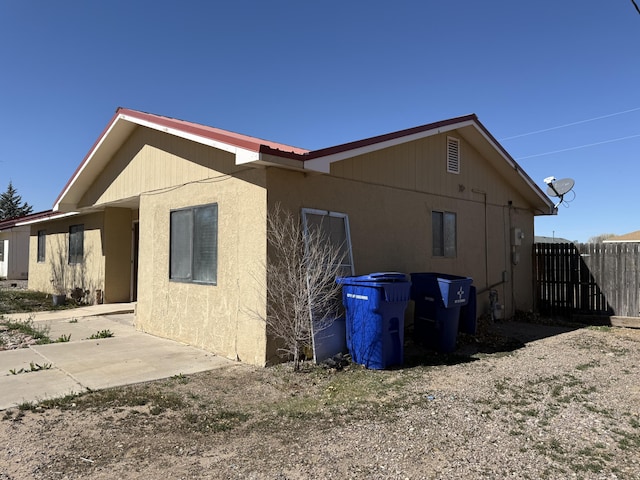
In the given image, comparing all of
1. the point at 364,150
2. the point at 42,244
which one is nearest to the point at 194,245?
the point at 364,150

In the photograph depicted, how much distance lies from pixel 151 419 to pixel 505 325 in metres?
8.74

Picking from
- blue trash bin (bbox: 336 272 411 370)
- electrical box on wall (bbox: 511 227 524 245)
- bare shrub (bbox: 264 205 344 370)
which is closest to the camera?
blue trash bin (bbox: 336 272 411 370)

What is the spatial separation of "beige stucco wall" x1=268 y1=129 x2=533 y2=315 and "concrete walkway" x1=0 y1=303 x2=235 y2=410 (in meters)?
2.91

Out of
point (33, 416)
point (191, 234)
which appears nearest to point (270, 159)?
point (191, 234)

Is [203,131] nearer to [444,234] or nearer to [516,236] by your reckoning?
[444,234]

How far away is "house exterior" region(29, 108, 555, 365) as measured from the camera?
22.5 feet

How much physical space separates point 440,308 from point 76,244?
40.2 ft

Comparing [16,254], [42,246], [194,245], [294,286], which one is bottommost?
[294,286]

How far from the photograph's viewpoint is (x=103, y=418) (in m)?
4.56

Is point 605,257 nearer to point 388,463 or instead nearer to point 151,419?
point 388,463

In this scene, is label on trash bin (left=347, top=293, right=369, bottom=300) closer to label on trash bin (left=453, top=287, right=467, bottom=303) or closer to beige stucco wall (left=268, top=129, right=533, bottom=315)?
beige stucco wall (left=268, top=129, right=533, bottom=315)

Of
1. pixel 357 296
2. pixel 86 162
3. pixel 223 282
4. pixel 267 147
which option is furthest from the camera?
pixel 86 162

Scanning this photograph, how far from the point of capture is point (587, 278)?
1182cm

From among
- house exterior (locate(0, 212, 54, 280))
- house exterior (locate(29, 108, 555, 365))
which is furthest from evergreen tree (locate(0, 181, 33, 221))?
house exterior (locate(29, 108, 555, 365))
